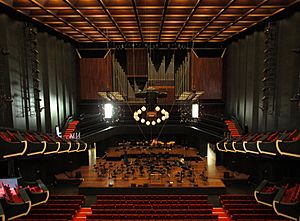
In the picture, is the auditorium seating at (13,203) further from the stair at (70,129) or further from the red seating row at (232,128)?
the red seating row at (232,128)

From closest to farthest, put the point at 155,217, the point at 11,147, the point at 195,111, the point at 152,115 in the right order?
the point at 11,147, the point at 155,217, the point at 152,115, the point at 195,111

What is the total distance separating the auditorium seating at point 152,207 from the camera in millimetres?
9156

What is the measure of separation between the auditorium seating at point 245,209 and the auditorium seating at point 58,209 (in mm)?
6062

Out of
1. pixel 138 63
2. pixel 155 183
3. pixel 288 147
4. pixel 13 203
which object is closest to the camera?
pixel 288 147

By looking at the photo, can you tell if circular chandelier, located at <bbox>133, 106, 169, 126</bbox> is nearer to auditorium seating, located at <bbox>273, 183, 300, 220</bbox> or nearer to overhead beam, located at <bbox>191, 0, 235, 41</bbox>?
overhead beam, located at <bbox>191, 0, 235, 41</bbox>

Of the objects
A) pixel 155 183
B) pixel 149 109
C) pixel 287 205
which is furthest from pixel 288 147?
pixel 155 183

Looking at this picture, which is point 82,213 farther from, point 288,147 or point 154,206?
point 288,147

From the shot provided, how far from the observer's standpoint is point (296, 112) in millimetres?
9719

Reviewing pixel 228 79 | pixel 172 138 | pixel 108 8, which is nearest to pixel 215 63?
pixel 228 79

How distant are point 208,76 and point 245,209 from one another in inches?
403

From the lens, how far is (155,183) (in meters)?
12.7

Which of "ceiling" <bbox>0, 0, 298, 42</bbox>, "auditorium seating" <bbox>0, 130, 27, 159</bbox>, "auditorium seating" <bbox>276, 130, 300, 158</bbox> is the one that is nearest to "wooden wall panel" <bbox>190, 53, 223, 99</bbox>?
"ceiling" <bbox>0, 0, 298, 42</bbox>

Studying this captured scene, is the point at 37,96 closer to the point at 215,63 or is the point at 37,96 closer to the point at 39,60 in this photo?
the point at 39,60

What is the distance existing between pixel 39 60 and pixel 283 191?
1201cm
